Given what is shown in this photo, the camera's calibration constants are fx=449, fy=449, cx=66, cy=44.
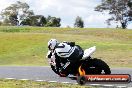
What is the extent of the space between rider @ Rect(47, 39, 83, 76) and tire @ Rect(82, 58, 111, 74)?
0.31 m

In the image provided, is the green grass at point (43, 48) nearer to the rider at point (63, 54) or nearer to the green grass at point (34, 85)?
the green grass at point (34, 85)

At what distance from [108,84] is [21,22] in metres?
107

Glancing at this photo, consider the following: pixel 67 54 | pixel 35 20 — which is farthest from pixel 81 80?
pixel 35 20

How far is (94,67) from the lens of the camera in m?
12.9

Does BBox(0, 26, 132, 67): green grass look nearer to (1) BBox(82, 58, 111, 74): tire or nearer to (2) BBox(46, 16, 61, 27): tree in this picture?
(1) BBox(82, 58, 111, 74): tire

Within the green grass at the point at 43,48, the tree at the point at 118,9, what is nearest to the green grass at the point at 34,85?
the green grass at the point at 43,48

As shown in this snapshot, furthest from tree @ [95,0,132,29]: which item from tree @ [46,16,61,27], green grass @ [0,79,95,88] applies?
green grass @ [0,79,95,88]

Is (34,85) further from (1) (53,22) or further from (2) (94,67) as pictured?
(1) (53,22)

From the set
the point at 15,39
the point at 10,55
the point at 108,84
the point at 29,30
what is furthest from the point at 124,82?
the point at 29,30

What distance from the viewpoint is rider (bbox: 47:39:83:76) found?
42.9 ft

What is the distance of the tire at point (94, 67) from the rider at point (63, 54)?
31 cm

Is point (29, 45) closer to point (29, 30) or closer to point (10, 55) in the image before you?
point (10, 55)

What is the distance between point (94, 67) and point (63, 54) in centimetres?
99

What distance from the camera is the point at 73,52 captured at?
515 inches
